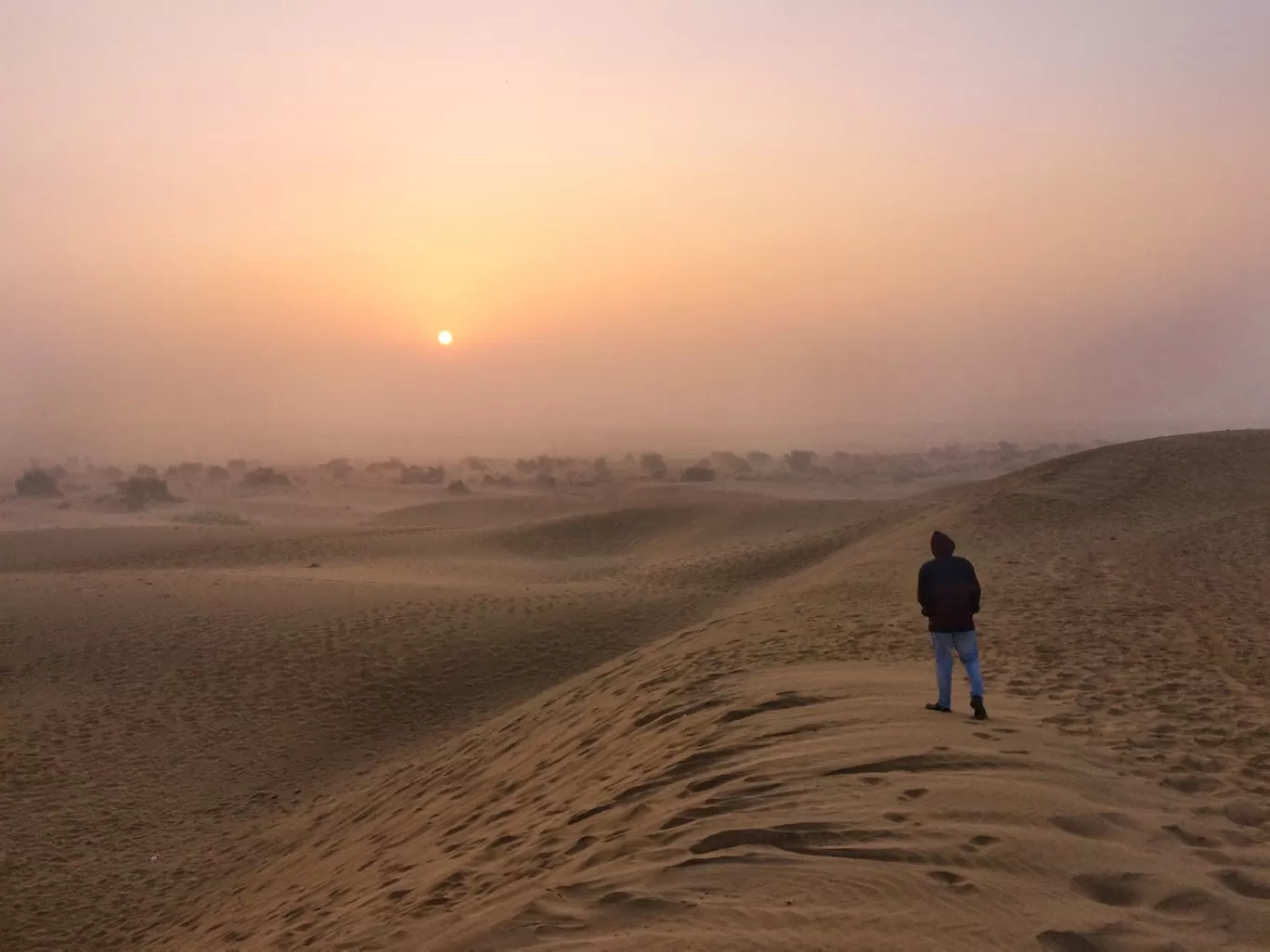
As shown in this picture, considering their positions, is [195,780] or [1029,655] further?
[195,780]

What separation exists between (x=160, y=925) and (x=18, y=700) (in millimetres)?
7983

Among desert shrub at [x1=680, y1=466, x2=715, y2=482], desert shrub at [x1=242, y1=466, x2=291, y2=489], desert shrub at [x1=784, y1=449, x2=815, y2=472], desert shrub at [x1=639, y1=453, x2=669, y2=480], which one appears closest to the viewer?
desert shrub at [x1=680, y1=466, x2=715, y2=482]

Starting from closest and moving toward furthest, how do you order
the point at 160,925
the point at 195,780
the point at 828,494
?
the point at 160,925
the point at 195,780
the point at 828,494

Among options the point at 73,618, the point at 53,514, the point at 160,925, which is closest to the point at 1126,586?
the point at 160,925

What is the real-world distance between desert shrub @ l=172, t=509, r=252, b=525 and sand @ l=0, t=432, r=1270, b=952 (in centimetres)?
2313

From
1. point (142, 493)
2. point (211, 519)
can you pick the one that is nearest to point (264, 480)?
point (142, 493)

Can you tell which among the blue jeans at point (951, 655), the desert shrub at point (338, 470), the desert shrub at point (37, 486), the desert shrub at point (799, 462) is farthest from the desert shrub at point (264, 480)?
the blue jeans at point (951, 655)

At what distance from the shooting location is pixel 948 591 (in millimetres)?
6781

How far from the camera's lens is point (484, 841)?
6.36 metres

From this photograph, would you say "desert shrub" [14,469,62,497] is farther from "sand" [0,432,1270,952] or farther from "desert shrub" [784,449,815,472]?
"desert shrub" [784,449,815,472]

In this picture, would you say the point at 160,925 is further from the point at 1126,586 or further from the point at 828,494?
the point at 828,494

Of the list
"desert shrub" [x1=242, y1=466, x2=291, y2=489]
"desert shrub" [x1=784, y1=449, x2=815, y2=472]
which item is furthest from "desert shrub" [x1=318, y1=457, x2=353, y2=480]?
"desert shrub" [x1=784, y1=449, x2=815, y2=472]

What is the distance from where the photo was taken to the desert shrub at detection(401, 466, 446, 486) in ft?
245

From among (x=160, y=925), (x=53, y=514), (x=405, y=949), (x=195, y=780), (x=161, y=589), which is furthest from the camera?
(x=53, y=514)
